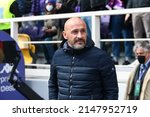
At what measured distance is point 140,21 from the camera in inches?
319

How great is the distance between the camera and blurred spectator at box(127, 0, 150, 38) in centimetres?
792

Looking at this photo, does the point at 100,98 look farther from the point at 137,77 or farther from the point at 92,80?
the point at 137,77

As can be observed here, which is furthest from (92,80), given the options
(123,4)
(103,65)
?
(123,4)

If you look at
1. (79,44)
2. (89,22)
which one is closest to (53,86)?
(79,44)

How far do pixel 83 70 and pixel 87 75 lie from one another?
0.06 meters

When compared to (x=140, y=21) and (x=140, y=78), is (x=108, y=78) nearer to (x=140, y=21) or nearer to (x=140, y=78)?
(x=140, y=78)

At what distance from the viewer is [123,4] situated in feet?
28.0

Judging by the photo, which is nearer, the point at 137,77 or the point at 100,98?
the point at 100,98

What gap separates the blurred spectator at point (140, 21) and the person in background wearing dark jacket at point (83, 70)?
326cm

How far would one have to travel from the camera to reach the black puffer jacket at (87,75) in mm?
4715

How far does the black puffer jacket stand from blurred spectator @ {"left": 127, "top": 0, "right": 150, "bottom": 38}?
3.26 meters

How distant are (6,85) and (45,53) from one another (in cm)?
211

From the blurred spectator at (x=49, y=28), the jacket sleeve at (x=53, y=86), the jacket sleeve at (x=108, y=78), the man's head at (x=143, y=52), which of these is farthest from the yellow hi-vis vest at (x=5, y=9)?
the jacket sleeve at (x=108, y=78)

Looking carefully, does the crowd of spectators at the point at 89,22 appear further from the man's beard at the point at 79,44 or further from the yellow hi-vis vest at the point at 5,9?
the man's beard at the point at 79,44
